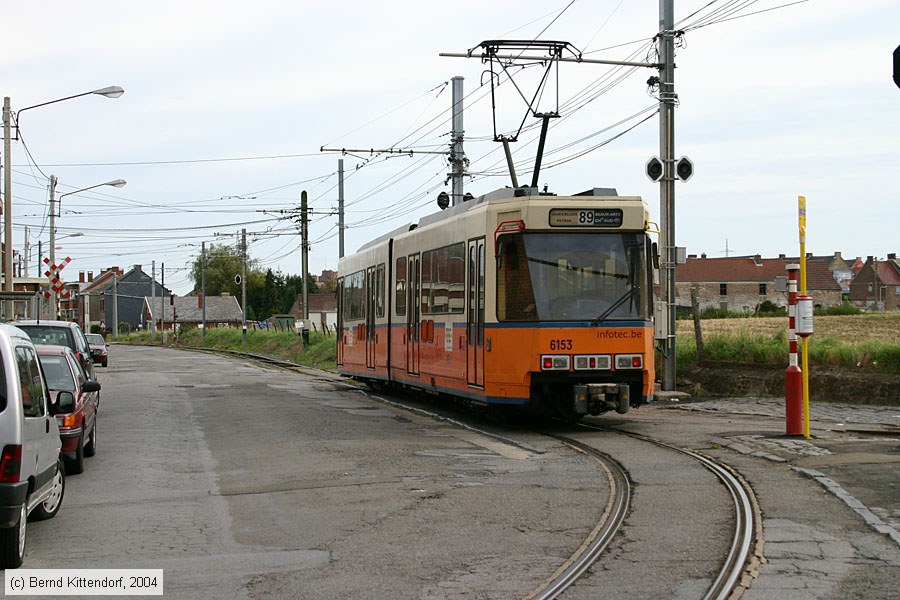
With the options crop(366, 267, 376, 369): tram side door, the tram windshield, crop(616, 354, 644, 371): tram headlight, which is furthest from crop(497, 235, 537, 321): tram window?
crop(366, 267, 376, 369): tram side door

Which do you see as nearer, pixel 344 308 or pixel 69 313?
pixel 344 308

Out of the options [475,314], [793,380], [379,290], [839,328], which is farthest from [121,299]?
[793,380]

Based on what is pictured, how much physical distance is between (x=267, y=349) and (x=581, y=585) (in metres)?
61.5

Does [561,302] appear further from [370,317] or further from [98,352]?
[98,352]

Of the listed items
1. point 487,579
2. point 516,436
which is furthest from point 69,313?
point 487,579

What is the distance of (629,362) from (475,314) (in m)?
2.35

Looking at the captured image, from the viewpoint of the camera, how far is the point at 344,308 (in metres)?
27.7

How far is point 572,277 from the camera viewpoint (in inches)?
613

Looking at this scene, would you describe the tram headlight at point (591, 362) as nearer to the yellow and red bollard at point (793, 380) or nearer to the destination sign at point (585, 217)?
the destination sign at point (585, 217)

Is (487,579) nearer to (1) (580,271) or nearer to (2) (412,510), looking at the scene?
(2) (412,510)

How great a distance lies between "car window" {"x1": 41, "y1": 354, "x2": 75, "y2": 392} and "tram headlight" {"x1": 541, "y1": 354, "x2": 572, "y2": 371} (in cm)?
612

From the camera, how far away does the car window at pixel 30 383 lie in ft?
26.0

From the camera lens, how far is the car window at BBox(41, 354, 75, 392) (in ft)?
43.1

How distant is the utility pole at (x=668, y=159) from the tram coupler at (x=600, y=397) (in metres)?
6.73
